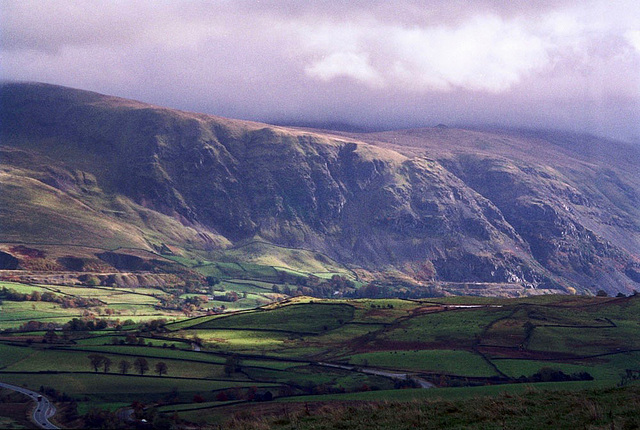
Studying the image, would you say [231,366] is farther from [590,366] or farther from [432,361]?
[590,366]

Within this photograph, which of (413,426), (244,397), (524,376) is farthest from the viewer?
(524,376)

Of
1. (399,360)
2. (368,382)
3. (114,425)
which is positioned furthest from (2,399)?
(399,360)

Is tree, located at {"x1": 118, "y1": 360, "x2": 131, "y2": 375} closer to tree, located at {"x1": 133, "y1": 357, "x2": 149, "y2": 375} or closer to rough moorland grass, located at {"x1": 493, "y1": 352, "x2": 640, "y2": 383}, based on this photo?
tree, located at {"x1": 133, "y1": 357, "x2": 149, "y2": 375}

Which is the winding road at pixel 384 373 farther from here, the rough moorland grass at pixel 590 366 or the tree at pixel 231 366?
the tree at pixel 231 366

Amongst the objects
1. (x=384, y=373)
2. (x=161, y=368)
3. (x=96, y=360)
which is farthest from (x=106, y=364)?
(x=384, y=373)

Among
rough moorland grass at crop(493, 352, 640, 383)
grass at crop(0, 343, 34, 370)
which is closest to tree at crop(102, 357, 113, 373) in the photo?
grass at crop(0, 343, 34, 370)

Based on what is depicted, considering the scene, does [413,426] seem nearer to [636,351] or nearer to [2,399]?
[2,399]
